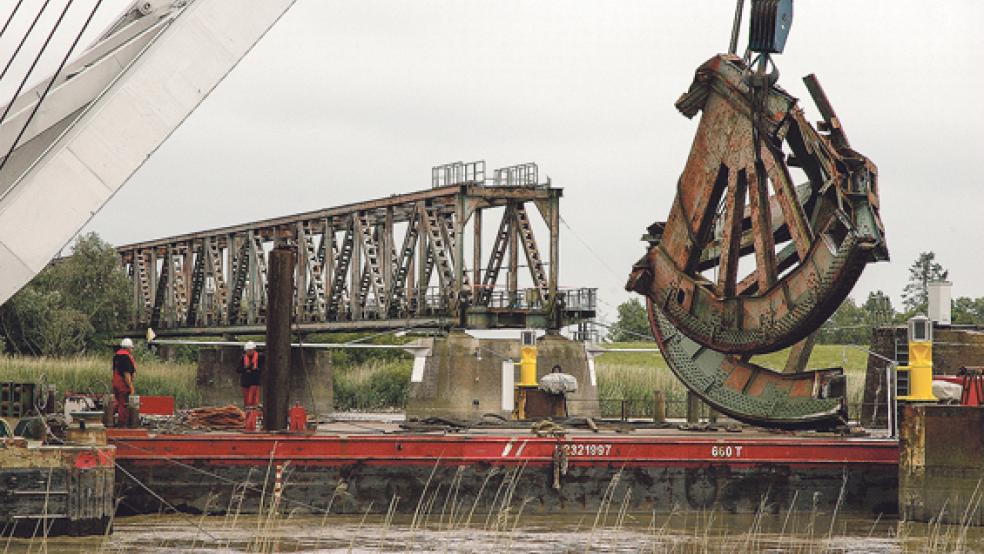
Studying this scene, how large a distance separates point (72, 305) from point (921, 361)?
6049 centimetres

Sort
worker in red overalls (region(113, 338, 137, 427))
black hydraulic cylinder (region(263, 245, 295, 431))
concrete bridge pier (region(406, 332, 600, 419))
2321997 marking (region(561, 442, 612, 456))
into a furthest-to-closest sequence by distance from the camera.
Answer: concrete bridge pier (region(406, 332, 600, 419))
2321997 marking (region(561, 442, 612, 456))
black hydraulic cylinder (region(263, 245, 295, 431))
worker in red overalls (region(113, 338, 137, 427))

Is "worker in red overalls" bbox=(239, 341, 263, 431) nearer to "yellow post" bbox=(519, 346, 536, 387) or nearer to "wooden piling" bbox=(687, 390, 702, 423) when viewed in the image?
"yellow post" bbox=(519, 346, 536, 387)

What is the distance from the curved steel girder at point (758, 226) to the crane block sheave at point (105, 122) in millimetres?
13269

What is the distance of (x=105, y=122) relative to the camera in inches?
610

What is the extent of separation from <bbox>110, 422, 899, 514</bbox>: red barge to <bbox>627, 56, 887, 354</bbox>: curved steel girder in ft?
7.16

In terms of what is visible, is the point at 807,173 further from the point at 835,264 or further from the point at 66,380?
the point at 66,380

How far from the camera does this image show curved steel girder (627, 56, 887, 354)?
2697cm

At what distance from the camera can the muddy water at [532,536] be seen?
22.1 metres

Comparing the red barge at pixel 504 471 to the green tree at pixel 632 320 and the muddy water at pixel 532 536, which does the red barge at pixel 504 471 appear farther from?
the green tree at pixel 632 320

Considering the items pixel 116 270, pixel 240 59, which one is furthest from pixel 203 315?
pixel 240 59

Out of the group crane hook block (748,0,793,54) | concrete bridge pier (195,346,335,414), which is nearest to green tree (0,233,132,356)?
concrete bridge pier (195,346,335,414)

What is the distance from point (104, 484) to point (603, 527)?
309 inches

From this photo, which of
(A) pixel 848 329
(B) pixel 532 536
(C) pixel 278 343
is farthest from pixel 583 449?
(A) pixel 848 329

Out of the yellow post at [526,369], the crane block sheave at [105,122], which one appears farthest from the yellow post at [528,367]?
the crane block sheave at [105,122]
